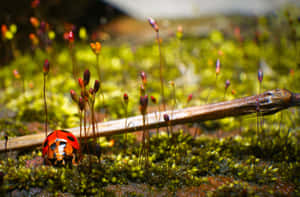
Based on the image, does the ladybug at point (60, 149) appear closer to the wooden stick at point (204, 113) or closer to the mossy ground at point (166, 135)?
the mossy ground at point (166, 135)

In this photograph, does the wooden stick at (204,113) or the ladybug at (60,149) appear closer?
the ladybug at (60,149)

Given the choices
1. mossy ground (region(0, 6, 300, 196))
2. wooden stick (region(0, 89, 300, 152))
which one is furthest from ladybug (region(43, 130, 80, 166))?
wooden stick (region(0, 89, 300, 152))

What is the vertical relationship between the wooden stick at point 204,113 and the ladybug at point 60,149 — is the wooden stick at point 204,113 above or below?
above

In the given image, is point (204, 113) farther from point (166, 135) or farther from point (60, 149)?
point (60, 149)

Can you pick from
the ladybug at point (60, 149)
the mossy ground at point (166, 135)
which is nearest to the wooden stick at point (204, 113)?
the mossy ground at point (166, 135)

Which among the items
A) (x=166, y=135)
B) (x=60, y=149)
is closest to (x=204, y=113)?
(x=166, y=135)
